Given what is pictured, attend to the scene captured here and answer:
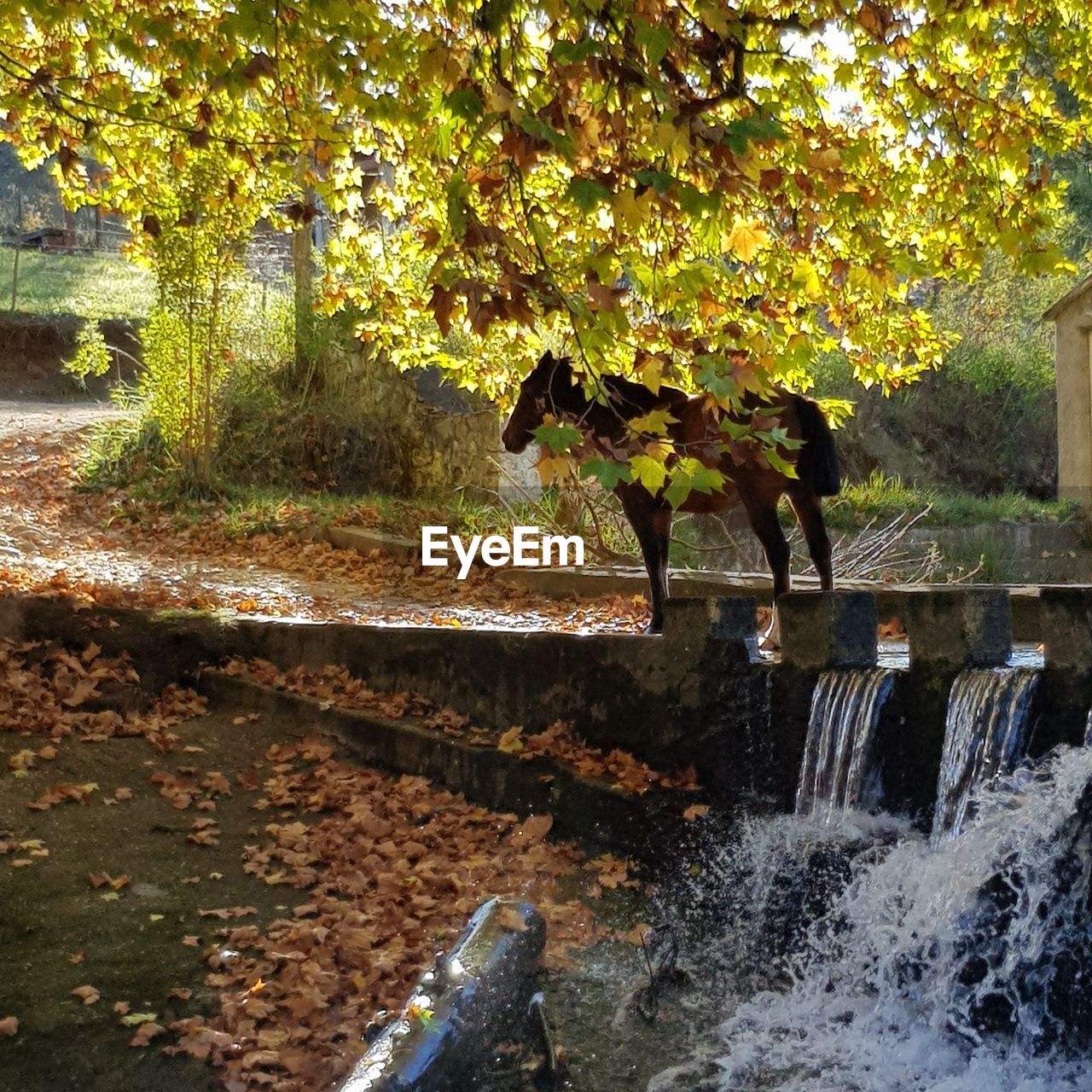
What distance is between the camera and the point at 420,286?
12516 millimetres

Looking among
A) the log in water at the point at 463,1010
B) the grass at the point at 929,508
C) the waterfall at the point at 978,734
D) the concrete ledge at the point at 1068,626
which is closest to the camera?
the log in water at the point at 463,1010

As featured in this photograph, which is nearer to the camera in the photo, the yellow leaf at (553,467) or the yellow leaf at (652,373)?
the yellow leaf at (553,467)

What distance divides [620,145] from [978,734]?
9.61 feet

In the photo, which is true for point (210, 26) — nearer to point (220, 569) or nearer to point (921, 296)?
point (220, 569)

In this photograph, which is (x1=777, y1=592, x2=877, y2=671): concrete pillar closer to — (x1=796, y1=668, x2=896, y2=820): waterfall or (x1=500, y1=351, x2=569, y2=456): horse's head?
(x1=796, y1=668, x2=896, y2=820): waterfall

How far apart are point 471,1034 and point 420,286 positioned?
9.25 metres

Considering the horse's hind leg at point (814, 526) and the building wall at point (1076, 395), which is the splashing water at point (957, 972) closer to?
the horse's hind leg at point (814, 526)

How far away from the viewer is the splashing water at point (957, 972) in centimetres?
476

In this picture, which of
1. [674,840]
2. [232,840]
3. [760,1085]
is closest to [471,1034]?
[760,1085]

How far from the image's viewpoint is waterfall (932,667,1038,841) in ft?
18.1

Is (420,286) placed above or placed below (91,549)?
above

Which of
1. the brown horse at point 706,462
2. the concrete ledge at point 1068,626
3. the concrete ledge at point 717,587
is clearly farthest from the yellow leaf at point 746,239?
the concrete ledge at point 717,587

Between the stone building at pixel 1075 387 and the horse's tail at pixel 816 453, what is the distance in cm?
1111

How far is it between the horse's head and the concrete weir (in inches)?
45.9
